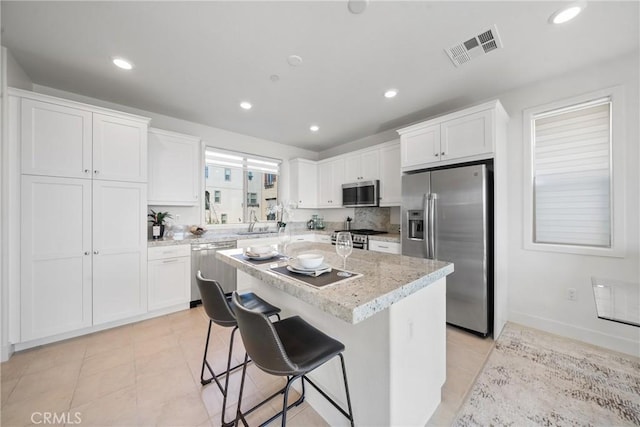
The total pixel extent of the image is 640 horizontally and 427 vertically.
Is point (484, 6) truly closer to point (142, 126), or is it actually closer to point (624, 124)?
point (624, 124)

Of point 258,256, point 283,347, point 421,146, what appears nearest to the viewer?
point 283,347

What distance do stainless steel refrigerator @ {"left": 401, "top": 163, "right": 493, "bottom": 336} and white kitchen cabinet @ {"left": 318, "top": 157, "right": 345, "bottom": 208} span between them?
1875 millimetres

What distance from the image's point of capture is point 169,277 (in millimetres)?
2918

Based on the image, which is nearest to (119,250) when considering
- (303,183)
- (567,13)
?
(303,183)

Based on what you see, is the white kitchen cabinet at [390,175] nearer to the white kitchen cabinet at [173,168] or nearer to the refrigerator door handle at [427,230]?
the refrigerator door handle at [427,230]

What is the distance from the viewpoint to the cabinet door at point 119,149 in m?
2.47

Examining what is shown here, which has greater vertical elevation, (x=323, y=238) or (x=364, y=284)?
(x=364, y=284)

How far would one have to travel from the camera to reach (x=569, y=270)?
2357mm

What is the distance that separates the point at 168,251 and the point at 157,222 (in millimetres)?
518

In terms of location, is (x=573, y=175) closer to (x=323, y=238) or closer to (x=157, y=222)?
(x=323, y=238)

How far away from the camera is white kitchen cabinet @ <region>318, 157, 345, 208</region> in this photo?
4.46m

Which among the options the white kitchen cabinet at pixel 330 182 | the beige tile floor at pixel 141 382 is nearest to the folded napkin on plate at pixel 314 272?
the beige tile floor at pixel 141 382

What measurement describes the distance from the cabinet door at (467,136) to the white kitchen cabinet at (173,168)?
3333mm

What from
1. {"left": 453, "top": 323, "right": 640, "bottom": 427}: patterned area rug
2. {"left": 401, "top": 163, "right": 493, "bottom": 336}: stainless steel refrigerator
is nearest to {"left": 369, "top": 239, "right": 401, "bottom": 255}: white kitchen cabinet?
{"left": 401, "top": 163, "right": 493, "bottom": 336}: stainless steel refrigerator
